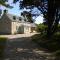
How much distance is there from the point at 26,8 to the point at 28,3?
193 centimetres

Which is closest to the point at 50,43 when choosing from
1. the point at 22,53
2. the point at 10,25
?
the point at 22,53

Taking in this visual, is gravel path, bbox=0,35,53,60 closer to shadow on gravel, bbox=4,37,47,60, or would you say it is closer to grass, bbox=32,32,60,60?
shadow on gravel, bbox=4,37,47,60

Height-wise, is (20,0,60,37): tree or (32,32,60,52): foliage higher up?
(20,0,60,37): tree

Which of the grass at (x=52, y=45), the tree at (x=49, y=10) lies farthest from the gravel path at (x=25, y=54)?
Result: the tree at (x=49, y=10)

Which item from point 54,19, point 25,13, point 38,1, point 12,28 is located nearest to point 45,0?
point 38,1

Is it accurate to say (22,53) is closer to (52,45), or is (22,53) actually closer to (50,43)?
(52,45)

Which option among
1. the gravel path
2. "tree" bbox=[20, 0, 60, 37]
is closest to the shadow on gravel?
the gravel path

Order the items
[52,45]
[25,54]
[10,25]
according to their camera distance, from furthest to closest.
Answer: [10,25] → [52,45] → [25,54]

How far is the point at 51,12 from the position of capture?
29844 mm

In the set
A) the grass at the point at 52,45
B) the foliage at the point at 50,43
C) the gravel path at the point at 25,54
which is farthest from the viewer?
the foliage at the point at 50,43

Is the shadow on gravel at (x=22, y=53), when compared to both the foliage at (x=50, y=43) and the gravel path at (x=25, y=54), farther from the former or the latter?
the foliage at (x=50, y=43)

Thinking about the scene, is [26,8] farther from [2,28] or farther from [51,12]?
[2,28]

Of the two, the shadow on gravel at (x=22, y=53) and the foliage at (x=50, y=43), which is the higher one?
the shadow on gravel at (x=22, y=53)

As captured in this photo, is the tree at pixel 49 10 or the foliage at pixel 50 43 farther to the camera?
the tree at pixel 49 10
